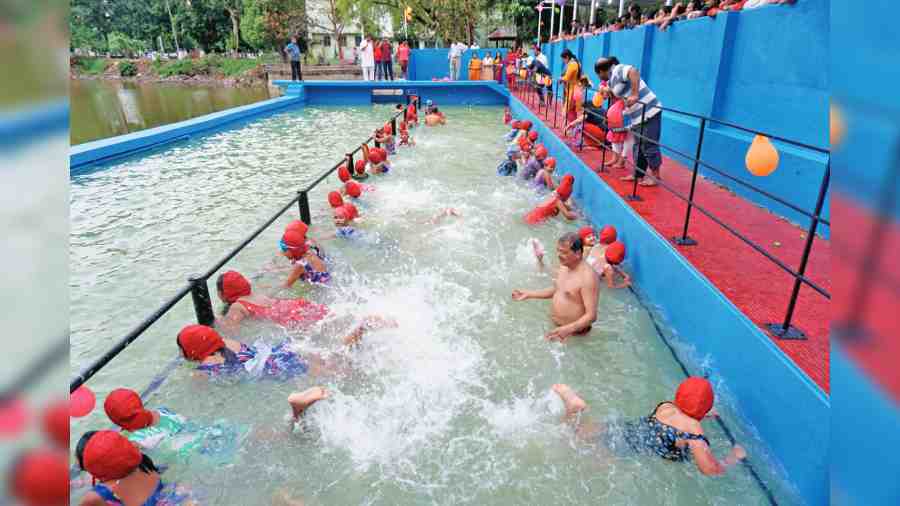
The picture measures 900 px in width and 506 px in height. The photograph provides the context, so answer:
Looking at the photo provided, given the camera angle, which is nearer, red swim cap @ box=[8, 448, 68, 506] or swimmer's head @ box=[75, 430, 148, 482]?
red swim cap @ box=[8, 448, 68, 506]

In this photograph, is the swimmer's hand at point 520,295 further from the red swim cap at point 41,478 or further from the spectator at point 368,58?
the spectator at point 368,58

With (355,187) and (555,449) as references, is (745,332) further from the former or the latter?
(355,187)

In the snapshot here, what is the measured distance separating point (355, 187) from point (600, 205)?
428 cm

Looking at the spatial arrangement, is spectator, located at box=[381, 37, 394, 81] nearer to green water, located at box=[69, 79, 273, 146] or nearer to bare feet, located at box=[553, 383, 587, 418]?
green water, located at box=[69, 79, 273, 146]

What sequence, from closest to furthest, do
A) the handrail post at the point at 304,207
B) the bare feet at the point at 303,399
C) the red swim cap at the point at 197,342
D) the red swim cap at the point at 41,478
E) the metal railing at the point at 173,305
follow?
the red swim cap at the point at 41,478, the metal railing at the point at 173,305, the bare feet at the point at 303,399, the red swim cap at the point at 197,342, the handrail post at the point at 304,207

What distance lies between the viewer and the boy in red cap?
3.61m

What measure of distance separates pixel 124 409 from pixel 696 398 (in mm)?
3946

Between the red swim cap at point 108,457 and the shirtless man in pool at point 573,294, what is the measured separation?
3.69 meters

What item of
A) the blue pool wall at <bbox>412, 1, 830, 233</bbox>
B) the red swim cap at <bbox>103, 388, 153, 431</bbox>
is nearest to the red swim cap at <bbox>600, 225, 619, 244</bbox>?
the blue pool wall at <bbox>412, 1, 830, 233</bbox>

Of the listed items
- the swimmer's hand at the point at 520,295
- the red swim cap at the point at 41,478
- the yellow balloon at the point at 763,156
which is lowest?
the swimmer's hand at the point at 520,295

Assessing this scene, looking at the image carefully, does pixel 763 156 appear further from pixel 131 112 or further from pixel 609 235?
pixel 131 112

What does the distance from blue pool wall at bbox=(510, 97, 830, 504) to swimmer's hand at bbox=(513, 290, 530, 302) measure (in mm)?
1428

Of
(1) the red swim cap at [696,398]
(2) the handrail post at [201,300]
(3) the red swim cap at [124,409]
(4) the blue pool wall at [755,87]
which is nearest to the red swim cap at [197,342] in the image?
(2) the handrail post at [201,300]

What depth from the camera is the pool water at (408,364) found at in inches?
146
